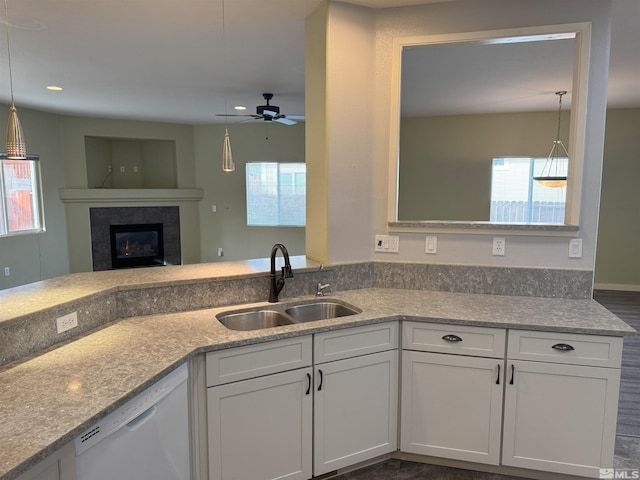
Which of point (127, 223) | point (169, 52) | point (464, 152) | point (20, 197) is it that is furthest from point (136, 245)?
point (464, 152)

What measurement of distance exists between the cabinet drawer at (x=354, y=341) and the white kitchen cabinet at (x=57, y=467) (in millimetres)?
1085

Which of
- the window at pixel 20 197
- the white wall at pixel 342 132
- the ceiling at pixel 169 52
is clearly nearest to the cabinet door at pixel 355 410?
the white wall at pixel 342 132

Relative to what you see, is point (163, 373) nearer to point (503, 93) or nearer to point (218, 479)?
point (218, 479)

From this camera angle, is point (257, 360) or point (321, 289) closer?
point (257, 360)

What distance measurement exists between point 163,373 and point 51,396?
0.35 m

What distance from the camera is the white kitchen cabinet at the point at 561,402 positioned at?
1989 millimetres

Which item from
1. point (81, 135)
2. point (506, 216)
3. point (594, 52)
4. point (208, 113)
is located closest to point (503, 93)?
point (506, 216)

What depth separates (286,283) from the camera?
2537 millimetres

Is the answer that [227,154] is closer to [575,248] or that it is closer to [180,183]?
[575,248]

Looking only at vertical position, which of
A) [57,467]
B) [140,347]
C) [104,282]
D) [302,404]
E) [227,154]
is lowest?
[302,404]

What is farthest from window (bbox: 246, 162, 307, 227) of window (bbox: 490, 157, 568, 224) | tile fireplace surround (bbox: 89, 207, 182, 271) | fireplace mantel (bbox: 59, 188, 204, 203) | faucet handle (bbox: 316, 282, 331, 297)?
faucet handle (bbox: 316, 282, 331, 297)

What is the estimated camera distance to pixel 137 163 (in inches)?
321

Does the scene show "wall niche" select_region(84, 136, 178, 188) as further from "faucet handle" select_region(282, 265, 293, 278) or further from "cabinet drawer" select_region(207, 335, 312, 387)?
"cabinet drawer" select_region(207, 335, 312, 387)
